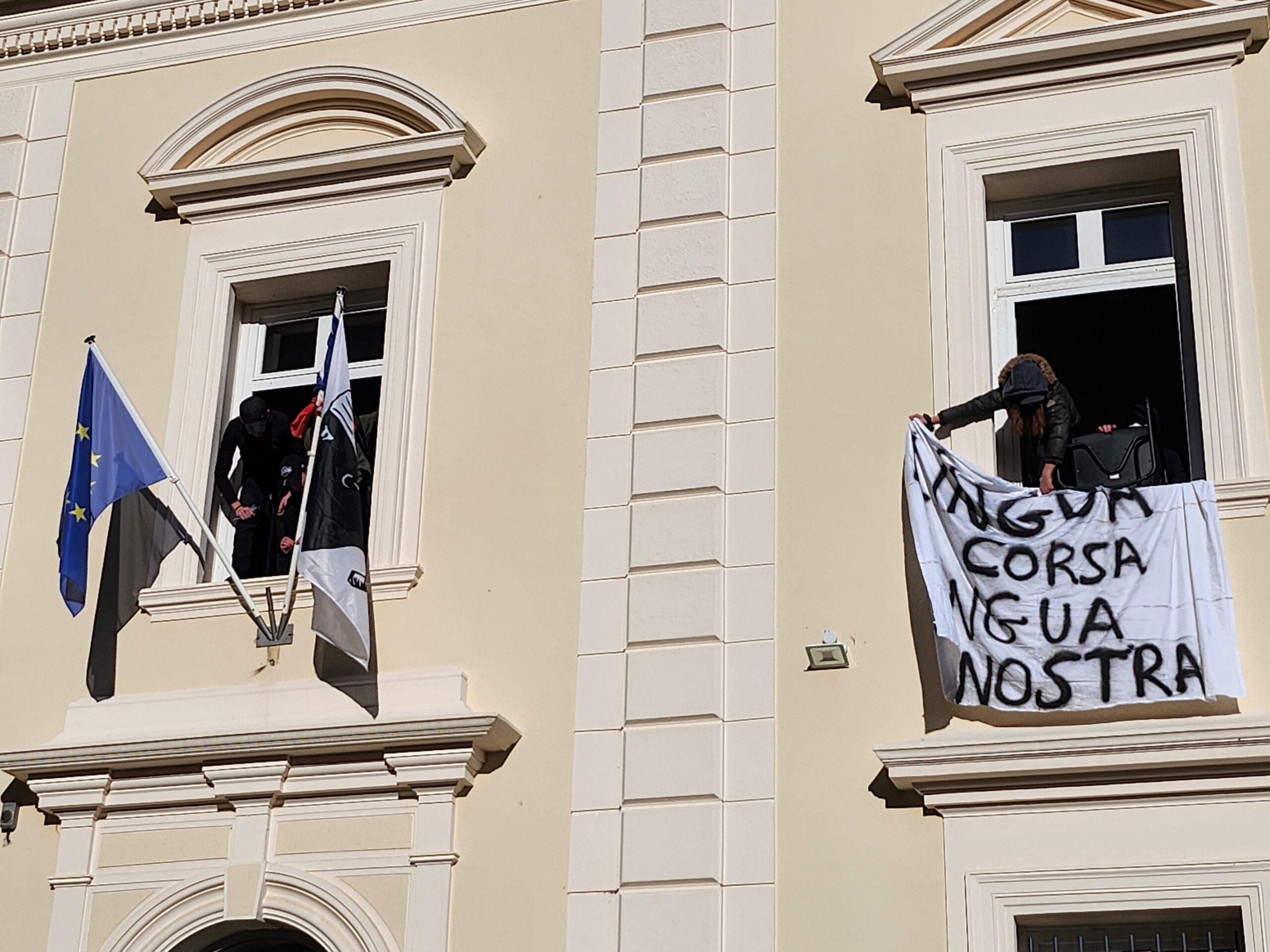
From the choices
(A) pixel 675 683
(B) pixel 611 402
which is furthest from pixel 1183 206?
(A) pixel 675 683

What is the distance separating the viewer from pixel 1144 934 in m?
9.58

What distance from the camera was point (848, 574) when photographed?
34.7 feet

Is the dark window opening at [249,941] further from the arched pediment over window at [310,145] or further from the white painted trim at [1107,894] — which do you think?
the arched pediment over window at [310,145]

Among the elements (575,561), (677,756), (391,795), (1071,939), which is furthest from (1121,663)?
(391,795)

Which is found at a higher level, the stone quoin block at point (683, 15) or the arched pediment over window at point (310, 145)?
the stone quoin block at point (683, 15)

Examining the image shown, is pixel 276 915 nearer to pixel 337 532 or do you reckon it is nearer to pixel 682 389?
pixel 337 532

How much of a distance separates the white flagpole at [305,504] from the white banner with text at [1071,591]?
3.23 metres

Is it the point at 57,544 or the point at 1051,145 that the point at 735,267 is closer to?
the point at 1051,145

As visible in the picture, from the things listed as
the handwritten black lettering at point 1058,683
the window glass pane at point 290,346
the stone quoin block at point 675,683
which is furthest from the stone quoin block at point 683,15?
the handwritten black lettering at point 1058,683

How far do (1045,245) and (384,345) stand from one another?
3875mm

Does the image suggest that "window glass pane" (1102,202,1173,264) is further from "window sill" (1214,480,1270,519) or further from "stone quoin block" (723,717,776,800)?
"stone quoin block" (723,717,776,800)

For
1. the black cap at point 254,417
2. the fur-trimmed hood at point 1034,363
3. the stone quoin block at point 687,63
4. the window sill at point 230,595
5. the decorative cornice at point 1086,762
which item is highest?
the stone quoin block at point 687,63

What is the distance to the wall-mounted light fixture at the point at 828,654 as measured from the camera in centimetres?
1031

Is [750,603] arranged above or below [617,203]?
below
